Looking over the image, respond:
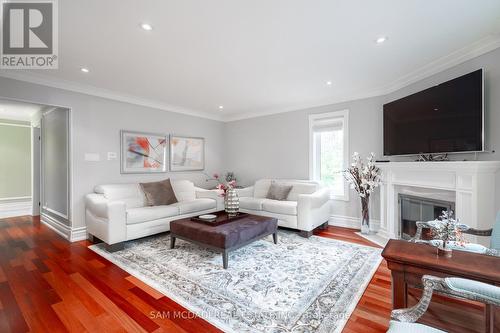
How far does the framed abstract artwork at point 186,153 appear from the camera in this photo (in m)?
5.11

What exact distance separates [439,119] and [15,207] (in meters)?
8.30

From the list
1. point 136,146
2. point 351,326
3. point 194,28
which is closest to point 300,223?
point 351,326

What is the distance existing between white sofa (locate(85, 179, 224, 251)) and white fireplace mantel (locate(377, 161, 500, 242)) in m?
3.29

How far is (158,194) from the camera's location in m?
4.16

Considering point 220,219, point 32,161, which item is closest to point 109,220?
point 220,219

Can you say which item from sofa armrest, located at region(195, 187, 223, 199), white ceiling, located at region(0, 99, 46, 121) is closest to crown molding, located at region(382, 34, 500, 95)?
sofa armrest, located at region(195, 187, 223, 199)

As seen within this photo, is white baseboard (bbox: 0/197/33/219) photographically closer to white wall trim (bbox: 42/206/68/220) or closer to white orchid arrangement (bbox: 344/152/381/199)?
white wall trim (bbox: 42/206/68/220)

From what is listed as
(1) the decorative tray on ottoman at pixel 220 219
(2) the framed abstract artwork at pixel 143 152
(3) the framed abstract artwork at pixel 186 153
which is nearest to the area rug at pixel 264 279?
(1) the decorative tray on ottoman at pixel 220 219

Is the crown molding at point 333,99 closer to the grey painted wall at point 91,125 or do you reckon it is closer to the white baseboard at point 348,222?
the grey painted wall at point 91,125

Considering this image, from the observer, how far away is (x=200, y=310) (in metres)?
1.92

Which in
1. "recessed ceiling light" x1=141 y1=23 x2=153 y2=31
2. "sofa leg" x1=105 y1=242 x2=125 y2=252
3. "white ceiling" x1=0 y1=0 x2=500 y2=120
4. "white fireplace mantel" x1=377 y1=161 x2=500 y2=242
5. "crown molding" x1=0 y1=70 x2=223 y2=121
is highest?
"white ceiling" x1=0 y1=0 x2=500 y2=120

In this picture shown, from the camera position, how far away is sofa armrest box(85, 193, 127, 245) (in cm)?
317

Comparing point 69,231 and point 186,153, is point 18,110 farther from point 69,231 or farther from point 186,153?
point 186,153

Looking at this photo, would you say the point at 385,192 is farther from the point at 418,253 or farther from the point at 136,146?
the point at 136,146
